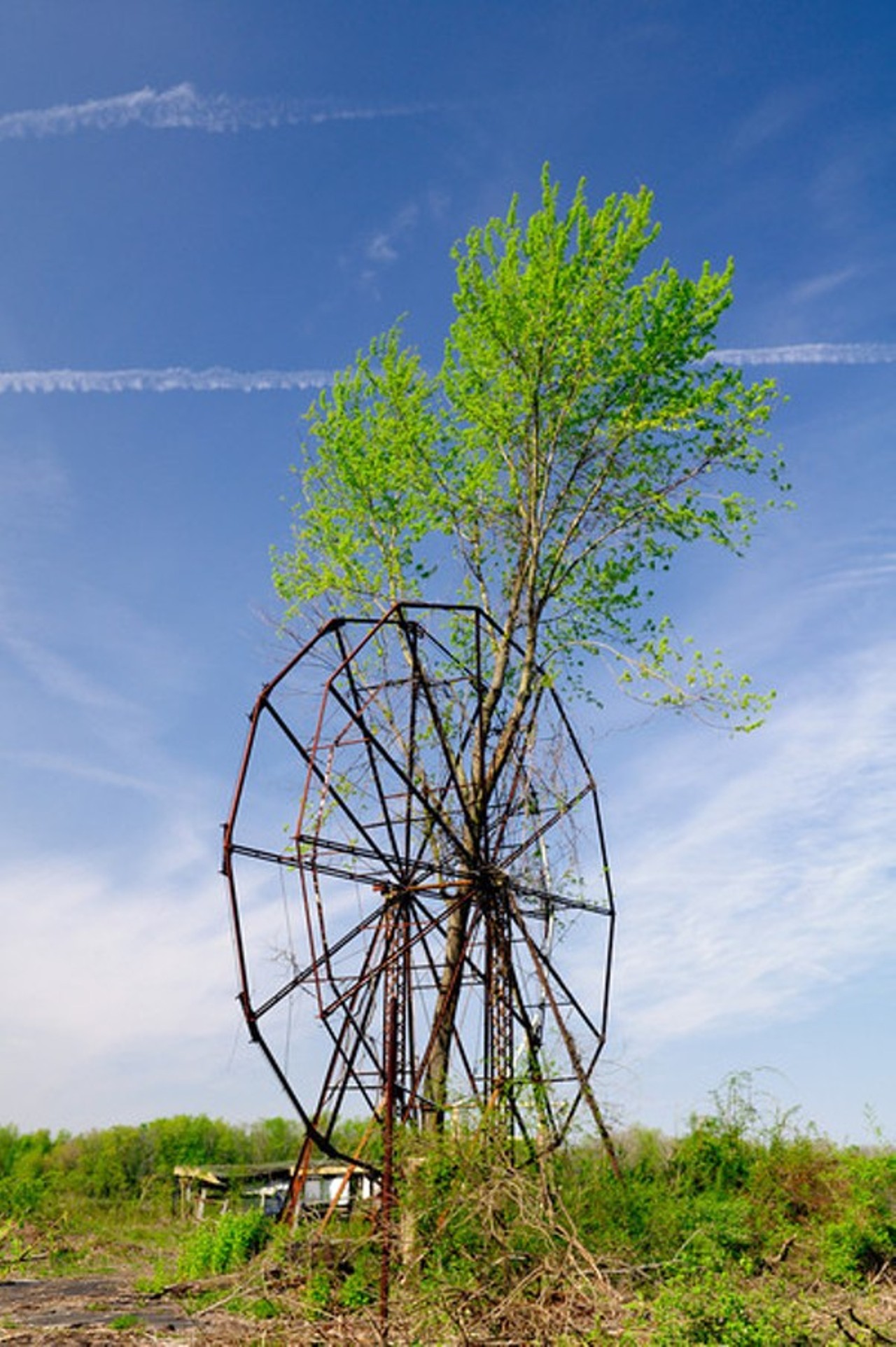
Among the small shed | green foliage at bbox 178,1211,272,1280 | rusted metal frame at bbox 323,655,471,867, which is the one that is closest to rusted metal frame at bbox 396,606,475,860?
rusted metal frame at bbox 323,655,471,867

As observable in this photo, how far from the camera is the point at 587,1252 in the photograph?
8.03 metres

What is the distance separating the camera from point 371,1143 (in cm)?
1415

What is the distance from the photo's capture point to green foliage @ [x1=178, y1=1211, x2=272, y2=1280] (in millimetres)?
10750

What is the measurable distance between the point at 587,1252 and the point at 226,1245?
4.31 meters

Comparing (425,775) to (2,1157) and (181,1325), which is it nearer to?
(181,1325)

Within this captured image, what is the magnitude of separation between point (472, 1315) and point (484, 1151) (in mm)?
1595

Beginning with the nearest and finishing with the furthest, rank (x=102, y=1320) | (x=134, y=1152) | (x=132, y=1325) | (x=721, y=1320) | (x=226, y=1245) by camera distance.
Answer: (x=721, y=1320) → (x=132, y=1325) → (x=102, y=1320) → (x=226, y=1245) → (x=134, y=1152)

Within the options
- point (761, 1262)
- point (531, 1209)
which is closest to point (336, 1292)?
point (531, 1209)

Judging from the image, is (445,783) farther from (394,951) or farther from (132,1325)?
(132,1325)

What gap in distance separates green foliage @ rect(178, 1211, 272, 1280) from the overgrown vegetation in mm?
16

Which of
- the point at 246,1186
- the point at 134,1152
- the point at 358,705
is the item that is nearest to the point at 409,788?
the point at 358,705

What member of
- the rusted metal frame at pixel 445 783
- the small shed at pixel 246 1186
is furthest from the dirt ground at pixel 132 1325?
the small shed at pixel 246 1186

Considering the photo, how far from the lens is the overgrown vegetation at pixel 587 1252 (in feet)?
24.0

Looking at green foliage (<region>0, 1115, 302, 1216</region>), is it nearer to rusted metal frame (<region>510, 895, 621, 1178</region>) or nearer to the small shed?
the small shed
